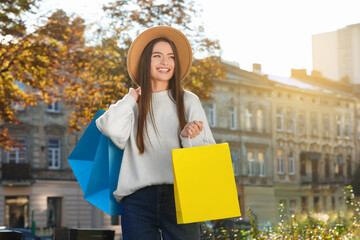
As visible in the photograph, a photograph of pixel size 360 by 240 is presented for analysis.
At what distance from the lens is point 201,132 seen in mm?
3230

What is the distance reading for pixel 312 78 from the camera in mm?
53594

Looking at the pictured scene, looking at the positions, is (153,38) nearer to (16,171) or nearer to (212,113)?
(16,171)

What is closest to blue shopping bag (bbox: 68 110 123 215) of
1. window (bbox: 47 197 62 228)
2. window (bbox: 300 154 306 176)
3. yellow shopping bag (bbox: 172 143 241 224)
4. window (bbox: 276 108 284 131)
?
yellow shopping bag (bbox: 172 143 241 224)

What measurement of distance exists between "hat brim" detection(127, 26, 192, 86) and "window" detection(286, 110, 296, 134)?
46.0 m

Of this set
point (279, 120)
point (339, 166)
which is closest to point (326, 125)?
point (339, 166)

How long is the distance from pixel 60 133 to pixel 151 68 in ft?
107

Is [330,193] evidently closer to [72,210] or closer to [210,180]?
[72,210]

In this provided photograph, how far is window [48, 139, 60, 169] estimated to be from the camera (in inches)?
1366

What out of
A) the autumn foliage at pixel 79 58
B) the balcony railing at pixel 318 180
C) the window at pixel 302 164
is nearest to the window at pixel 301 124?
the window at pixel 302 164

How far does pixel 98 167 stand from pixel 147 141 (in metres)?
0.35

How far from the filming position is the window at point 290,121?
49094 mm

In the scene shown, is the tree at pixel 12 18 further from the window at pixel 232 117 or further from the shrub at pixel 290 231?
the window at pixel 232 117

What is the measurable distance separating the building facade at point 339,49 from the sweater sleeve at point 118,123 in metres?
38.9

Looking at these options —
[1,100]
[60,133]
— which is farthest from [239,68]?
[1,100]
